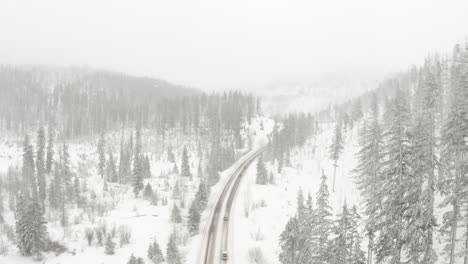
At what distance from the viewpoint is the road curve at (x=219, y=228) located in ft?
113

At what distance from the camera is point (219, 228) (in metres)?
41.6

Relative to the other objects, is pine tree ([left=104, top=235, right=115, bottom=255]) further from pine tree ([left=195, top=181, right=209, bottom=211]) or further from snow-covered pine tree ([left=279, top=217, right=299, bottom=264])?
snow-covered pine tree ([left=279, top=217, right=299, bottom=264])

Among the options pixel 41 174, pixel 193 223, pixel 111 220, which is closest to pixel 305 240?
pixel 193 223

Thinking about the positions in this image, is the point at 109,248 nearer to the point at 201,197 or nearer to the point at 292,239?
the point at 201,197

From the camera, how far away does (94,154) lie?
88.4 meters

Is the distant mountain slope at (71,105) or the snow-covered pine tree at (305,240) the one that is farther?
the distant mountain slope at (71,105)

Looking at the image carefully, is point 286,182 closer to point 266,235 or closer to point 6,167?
point 266,235

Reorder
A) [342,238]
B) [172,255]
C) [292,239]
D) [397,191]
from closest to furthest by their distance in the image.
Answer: [397,191]
[342,238]
[292,239]
[172,255]

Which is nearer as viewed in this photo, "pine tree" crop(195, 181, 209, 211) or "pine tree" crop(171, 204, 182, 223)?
"pine tree" crop(171, 204, 182, 223)

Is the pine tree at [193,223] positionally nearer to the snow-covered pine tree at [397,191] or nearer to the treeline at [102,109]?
the snow-covered pine tree at [397,191]

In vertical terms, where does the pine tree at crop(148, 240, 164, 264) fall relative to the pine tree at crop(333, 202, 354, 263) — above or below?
below

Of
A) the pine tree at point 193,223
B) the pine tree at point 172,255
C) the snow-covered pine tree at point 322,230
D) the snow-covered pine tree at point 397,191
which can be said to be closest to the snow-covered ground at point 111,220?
the pine tree at point 193,223

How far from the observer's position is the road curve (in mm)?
34500

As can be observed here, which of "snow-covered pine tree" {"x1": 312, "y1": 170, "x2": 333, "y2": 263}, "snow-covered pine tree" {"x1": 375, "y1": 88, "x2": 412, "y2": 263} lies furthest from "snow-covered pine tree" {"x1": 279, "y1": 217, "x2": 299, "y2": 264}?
"snow-covered pine tree" {"x1": 375, "y1": 88, "x2": 412, "y2": 263}
